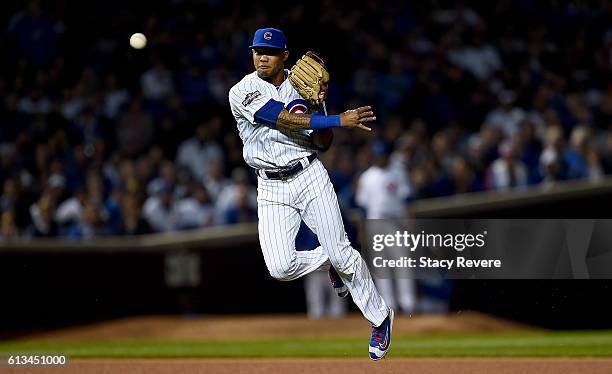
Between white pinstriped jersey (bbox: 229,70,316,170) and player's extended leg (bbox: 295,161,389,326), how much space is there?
149mm

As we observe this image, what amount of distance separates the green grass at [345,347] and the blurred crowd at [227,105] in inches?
65.5

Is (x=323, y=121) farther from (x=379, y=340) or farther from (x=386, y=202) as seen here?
(x=386, y=202)

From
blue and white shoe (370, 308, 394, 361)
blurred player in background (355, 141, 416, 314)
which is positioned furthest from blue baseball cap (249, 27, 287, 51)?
blurred player in background (355, 141, 416, 314)

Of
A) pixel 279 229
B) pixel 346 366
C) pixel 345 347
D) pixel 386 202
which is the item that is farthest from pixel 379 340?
pixel 386 202

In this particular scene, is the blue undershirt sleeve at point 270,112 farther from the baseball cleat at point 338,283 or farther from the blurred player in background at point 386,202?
the blurred player in background at point 386,202

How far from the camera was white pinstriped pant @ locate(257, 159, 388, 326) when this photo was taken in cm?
646

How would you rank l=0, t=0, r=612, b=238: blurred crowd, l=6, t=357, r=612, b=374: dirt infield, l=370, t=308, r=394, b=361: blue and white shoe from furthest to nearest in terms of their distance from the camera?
l=0, t=0, r=612, b=238: blurred crowd < l=6, t=357, r=612, b=374: dirt infield < l=370, t=308, r=394, b=361: blue and white shoe

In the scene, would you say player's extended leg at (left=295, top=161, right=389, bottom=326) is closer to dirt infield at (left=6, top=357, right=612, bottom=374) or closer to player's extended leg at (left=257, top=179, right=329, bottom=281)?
player's extended leg at (left=257, top=179, right=329, bottom=281)

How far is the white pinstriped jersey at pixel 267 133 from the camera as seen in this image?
21.0 feet

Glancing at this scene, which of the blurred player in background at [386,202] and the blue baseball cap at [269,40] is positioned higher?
the blue baseball cap at [269,40]

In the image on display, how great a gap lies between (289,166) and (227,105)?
681 centimetres

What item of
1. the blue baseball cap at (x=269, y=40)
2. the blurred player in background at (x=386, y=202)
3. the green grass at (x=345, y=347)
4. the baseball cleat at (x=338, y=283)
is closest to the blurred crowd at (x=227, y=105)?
the blurred player in background at (x=386, y=202)

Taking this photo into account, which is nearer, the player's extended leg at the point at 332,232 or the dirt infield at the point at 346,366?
the player's extended leg at the point at 332,232

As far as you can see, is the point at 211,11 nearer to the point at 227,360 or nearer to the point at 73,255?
the point at 73,255
